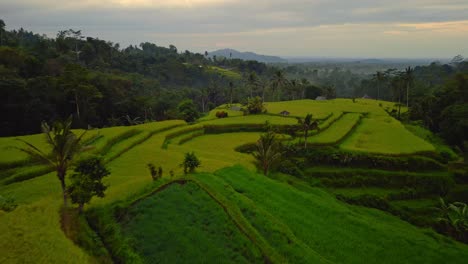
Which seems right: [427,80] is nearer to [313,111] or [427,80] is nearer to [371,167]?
[313,111]

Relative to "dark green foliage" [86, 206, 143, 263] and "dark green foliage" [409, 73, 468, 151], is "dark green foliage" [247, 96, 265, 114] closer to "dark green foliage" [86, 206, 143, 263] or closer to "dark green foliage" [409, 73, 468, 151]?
"dark green foliage" [409, 73, 468, 151]

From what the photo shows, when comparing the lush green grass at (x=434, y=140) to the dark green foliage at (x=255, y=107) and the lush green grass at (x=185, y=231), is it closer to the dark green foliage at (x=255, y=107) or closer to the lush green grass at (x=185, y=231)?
the dark green foliage at (x=255, y=107)

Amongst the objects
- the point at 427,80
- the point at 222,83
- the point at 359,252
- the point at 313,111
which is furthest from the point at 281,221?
the point at 427,80

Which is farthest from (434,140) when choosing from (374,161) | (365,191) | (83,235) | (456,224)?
(83,235)

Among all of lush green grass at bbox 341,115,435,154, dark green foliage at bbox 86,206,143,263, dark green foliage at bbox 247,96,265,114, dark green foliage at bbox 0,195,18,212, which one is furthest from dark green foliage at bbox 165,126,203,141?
dark green foliage at bbox 0,195,18,212

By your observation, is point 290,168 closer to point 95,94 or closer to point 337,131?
point 337,131

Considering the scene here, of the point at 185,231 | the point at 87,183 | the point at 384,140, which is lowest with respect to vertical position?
the point at 384,140

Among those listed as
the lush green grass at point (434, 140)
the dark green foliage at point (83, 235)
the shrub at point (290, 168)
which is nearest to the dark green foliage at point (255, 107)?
the lush green grass at point (434, 140)

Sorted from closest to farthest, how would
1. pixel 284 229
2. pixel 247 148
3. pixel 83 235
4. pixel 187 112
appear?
pixel 83 235 → pixel 284 229 → pixel 247 148 → pixel 187 112
